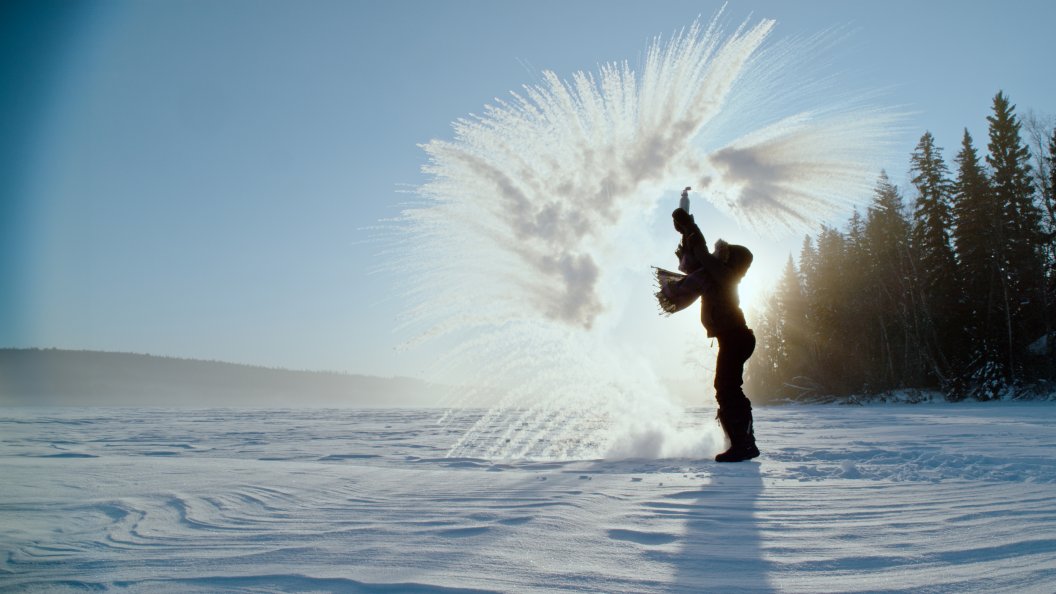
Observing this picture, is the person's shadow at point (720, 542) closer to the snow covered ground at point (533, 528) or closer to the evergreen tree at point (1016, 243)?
the snow covered ground at point (533, 528)

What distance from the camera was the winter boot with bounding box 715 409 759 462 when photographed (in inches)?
251

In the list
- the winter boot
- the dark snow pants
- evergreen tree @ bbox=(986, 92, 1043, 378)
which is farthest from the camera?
evergreen tree @ bbox=(986, 92, 1043, 378)

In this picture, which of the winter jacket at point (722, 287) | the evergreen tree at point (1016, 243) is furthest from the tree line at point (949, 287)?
the winter jacket at point (722, 287)

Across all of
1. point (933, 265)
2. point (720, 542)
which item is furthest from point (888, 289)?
point (720, 542)

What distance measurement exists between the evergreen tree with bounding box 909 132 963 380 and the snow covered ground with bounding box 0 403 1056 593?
30420 millimetres

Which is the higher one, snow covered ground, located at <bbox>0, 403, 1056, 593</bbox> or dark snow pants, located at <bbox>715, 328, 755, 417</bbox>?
dark snow pants, located at <bbox>715, 328, 755, 417</bbox>

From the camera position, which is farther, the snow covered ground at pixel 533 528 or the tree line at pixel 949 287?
the tree line at pixel 949 287

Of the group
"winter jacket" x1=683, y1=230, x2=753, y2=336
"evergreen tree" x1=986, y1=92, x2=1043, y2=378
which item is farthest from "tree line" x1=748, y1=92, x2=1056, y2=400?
"winter jacket" x1=683, y1=230, x2=753, y2=336

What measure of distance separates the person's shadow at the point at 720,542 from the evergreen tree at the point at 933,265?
3279 cm

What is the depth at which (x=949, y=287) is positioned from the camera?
31.1m

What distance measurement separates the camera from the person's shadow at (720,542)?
6.29 feet

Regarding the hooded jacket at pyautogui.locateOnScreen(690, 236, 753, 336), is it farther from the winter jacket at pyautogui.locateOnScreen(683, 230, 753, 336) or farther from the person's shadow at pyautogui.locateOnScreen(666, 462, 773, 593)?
the person's shadow at pyautogui.locateOnScreen(666, 462, 773, 593)

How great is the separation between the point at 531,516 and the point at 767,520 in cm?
116

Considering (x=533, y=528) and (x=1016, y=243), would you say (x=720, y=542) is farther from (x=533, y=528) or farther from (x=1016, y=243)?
(x=1016, y=243)
